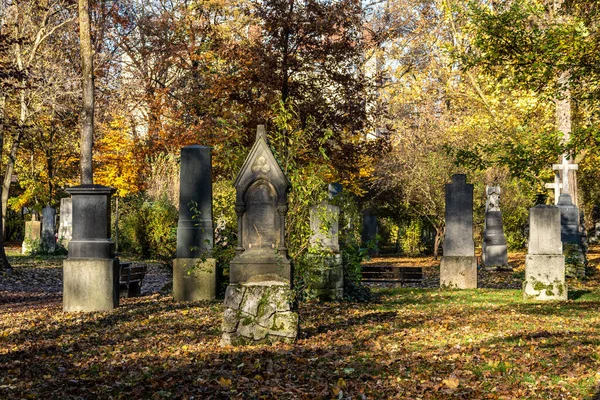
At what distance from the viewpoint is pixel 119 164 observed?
108 feet

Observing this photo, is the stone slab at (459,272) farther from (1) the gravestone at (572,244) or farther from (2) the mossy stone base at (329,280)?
(2) the mossy stone base at (329,280)

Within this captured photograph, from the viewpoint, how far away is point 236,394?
651 cm

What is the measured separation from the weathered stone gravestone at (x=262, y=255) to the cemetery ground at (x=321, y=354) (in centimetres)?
39

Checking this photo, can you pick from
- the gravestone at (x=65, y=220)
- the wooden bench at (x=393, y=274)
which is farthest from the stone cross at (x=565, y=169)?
the gravestone at (x=65, y=220)

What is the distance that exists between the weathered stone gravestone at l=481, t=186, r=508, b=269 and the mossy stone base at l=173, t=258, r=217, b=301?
12.1m

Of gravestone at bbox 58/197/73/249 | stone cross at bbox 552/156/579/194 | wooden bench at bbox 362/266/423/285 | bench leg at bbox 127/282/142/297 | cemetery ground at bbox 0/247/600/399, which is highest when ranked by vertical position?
stone cross at bbox 552/156/579/194

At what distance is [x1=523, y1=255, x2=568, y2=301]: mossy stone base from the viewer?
14531mm

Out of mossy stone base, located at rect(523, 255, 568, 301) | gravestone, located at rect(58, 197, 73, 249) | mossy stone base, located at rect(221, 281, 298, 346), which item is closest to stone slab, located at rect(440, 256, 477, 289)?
mossy stone base, located at rect(523, 255, 568, 301)

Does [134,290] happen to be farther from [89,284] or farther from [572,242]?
[572,242]

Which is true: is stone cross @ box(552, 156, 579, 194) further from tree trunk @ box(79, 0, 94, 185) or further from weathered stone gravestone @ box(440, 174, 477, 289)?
tree trunk @ box(79, 0, 94, 185)

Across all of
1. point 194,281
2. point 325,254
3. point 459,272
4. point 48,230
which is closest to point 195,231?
point 194,281

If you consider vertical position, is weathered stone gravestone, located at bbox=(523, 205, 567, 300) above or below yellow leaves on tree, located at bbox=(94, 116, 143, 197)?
below

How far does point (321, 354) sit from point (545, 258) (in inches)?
299

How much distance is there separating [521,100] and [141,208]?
1395 cm
